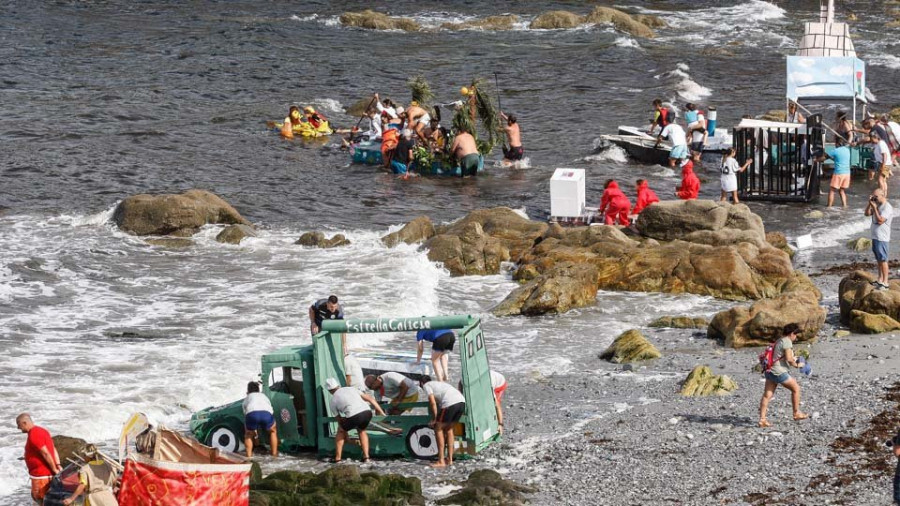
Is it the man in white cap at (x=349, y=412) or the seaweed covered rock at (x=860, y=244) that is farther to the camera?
the seaweed covered rock at (x=860, y=244)

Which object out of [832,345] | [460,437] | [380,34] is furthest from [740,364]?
[380,34]

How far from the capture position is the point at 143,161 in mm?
33219

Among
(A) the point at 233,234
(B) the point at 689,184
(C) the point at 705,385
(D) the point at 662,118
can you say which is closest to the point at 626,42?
(D) the point at 662,118

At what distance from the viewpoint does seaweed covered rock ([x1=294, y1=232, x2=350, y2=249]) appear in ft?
83.9

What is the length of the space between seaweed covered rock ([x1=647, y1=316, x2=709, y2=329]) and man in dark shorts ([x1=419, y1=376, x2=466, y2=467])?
632cm

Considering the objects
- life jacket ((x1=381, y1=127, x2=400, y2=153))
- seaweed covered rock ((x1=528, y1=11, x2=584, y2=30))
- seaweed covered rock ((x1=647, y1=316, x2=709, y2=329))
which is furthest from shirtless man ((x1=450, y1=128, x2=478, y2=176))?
seaweed covered rock ((x1=528, y1=11, x2=584, y2=30))

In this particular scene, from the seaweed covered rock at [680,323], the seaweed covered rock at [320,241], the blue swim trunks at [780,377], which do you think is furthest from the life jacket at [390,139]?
the blue swim trunks at [780,377]

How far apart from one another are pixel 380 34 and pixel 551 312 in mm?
33362

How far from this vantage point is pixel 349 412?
564 inches

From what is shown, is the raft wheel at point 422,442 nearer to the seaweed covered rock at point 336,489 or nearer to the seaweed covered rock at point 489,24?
the seaweed covered rock at point 336,489

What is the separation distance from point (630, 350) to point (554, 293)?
9.80 feet

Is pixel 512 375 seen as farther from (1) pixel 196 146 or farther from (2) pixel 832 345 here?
(1) pixel 196 146

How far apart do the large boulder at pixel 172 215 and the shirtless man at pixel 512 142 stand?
27.7 ft

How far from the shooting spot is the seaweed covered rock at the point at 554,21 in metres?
54.0
